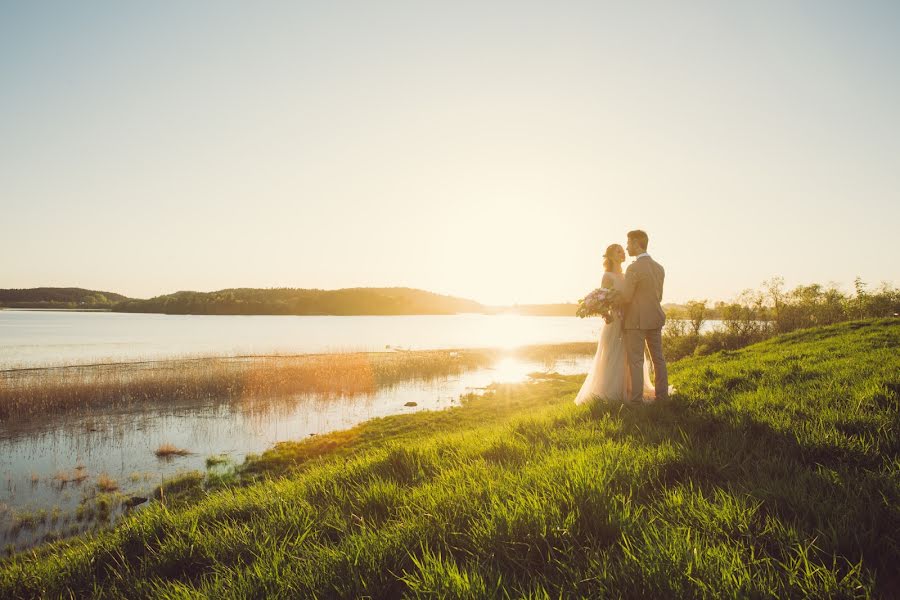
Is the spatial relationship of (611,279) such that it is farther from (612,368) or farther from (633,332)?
(612,368)

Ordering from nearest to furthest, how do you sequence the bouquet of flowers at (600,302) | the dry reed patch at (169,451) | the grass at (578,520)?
the grass at (578,520)
the bouquet of flowers at (600,302)
the dry reed patch at (169,451)

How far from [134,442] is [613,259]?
17358 mm

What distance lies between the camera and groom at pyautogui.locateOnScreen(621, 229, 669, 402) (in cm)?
779

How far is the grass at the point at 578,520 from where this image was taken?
2.48m

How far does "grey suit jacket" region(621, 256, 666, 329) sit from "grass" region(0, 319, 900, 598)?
1.99 meters

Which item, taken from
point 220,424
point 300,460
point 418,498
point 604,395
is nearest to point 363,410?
point 220,424

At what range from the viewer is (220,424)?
59.7ft

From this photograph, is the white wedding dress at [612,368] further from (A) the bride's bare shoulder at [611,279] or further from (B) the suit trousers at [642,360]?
(B) the suit trousers at [642,360]

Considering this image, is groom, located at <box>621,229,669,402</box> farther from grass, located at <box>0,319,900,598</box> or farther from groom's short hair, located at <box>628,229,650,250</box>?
grass, located at <box>0,319,900,598</box>

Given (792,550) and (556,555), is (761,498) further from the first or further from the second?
(556,555)

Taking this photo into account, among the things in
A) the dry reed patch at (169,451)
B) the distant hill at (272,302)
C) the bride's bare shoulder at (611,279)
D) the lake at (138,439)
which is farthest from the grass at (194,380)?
the distant hill at (272,302)

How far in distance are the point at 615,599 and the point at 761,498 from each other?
167 centimetres

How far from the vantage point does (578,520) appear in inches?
124

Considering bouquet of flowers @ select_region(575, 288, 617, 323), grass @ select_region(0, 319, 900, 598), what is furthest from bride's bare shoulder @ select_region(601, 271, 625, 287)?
grass @ select_region(0, 319, 900, 598)
